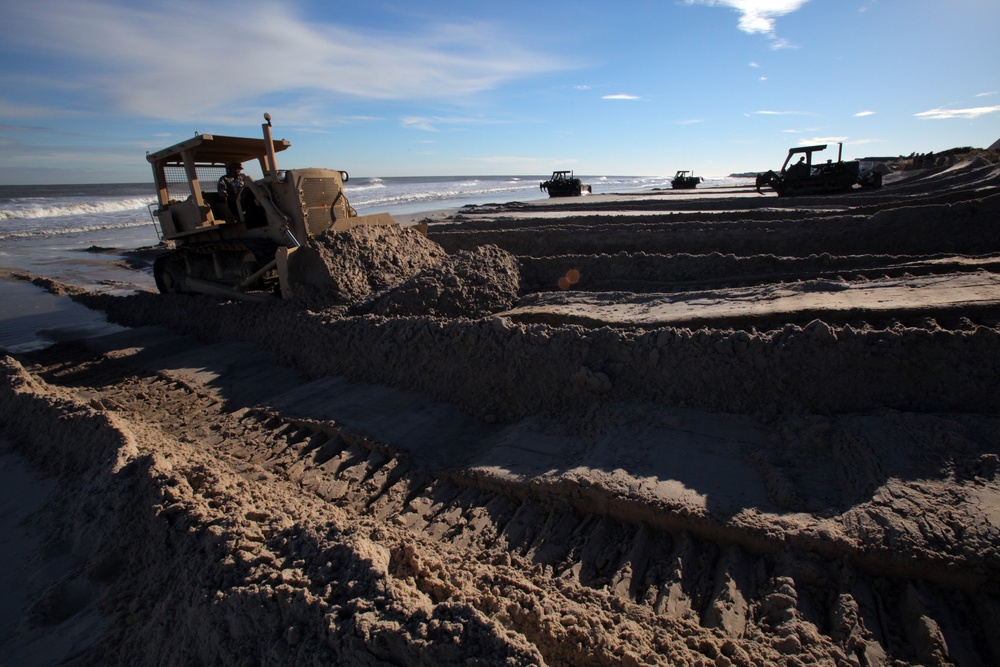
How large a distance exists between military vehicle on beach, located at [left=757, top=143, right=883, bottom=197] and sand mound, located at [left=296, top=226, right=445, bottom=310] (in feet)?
55.0

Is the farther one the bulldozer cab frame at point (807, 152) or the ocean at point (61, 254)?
the bulldozer cab frame at point (807, 152)

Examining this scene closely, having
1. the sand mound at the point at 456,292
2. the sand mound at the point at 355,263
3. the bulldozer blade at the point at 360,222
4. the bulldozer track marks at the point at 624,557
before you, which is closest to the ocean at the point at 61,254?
the bulldozer blade at the point at 360,222

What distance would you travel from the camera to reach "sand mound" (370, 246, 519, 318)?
6422 mm

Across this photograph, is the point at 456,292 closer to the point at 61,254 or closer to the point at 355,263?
the point at 355,263

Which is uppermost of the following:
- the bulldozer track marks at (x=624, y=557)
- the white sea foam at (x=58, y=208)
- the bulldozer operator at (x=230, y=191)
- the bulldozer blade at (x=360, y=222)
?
the white sea foam at (x=58, y=208)

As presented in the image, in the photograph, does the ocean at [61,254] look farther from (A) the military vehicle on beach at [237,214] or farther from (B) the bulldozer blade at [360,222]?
(B) the bulldozer blade at [360,222]

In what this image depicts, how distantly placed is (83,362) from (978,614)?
9.45 meters

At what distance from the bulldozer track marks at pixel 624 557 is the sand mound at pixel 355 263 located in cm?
240

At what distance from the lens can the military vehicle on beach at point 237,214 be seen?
27.0 ft

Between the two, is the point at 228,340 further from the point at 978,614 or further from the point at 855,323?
the point at 978,614

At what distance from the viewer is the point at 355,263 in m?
7.35

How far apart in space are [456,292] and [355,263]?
5.85 ft

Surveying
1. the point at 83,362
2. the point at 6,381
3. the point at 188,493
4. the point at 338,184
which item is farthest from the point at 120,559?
the point at 338,184

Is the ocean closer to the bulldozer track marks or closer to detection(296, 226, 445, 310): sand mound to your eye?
detection(296, 226, 445, 310): sand mound
